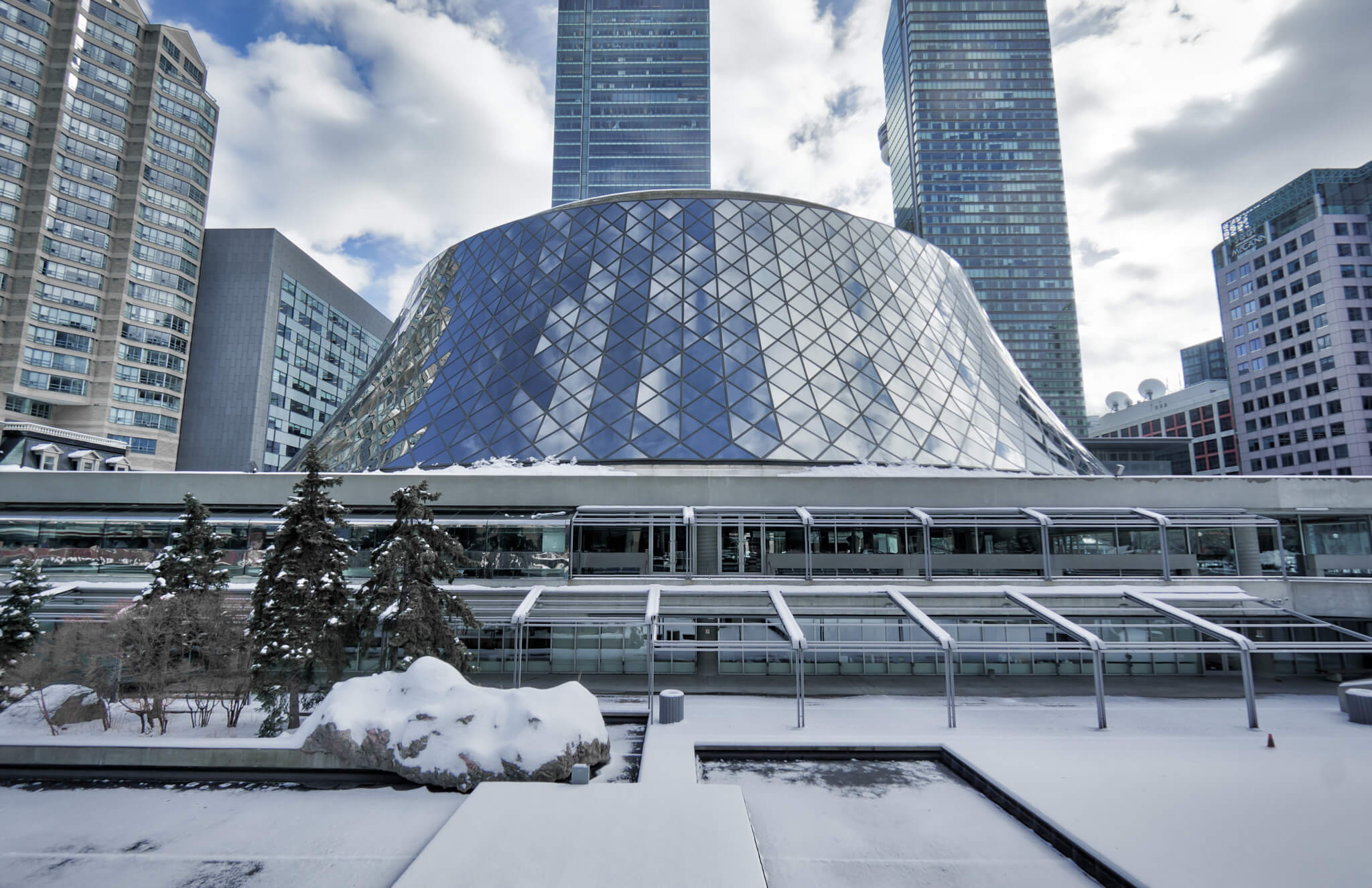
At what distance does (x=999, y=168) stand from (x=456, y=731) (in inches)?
6056

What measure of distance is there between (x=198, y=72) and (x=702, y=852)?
92.9m

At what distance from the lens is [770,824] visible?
375 inches

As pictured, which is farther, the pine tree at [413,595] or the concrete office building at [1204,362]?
the concrete office building at [1204,362]

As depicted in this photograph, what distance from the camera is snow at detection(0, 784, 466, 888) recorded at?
8328 mm

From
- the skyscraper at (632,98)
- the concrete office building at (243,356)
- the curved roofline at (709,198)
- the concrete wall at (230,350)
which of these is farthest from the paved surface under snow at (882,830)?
the skyscraper at (632,98)

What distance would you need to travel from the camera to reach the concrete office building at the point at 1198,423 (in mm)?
86562

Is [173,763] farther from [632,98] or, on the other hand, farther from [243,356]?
[632,98]

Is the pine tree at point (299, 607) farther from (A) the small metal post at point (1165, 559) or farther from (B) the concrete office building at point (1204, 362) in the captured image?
(B) the concrete office building at point (1204, 362)

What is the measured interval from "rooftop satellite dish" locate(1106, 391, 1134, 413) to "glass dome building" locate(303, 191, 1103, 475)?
85.0m

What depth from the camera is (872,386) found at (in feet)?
91.9

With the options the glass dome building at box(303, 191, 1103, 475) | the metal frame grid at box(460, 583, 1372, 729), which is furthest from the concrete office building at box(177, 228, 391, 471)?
the metal frame grid at box(460, 583, 1372, 729)

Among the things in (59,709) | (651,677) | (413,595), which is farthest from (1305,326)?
(59,709)

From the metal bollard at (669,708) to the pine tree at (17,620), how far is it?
550 inches

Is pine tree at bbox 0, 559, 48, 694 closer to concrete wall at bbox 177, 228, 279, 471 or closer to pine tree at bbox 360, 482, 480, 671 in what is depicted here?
pine tree at bbox 360, 482, 480, 671
